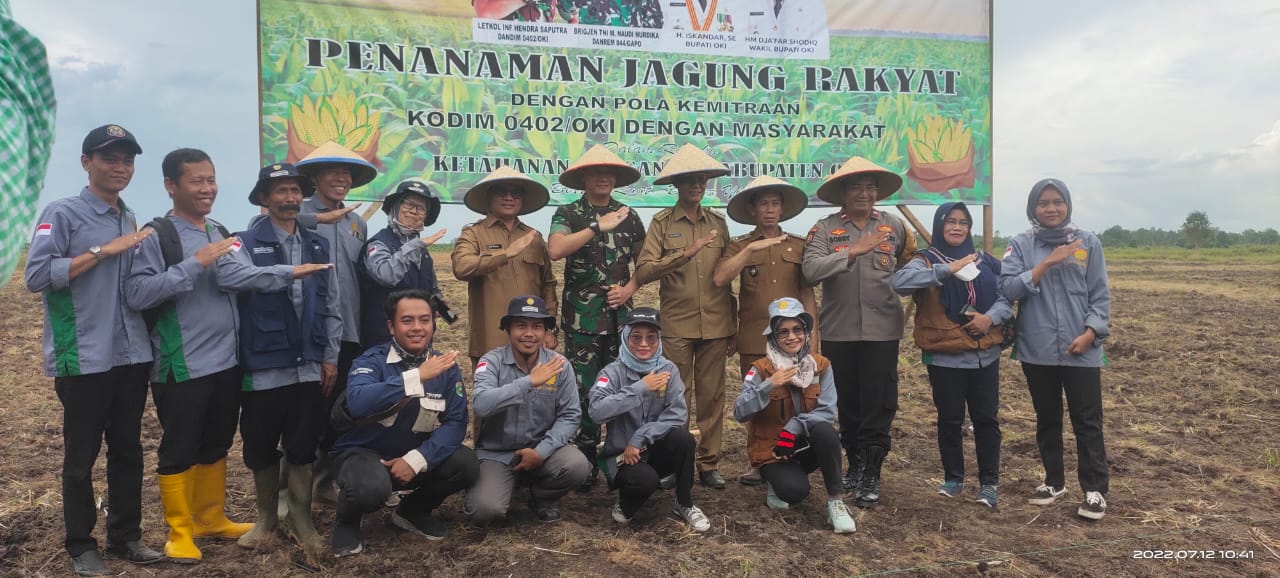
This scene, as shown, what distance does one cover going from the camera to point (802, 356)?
14.2 ft

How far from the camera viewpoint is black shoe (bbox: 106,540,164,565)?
360 cm

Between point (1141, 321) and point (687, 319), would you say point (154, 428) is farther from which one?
point (1141, 321)

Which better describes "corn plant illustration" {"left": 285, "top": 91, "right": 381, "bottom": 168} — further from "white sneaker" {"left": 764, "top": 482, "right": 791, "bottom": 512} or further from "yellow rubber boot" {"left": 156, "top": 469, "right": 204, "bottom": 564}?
"white sneaker" {"left": 764, "top": 482, "right": 791, "bottom": 512}

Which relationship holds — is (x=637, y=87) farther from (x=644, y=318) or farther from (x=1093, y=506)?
(x=1093, y=506)

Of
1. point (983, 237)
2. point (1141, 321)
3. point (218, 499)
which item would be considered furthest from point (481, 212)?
point (1141, 321)

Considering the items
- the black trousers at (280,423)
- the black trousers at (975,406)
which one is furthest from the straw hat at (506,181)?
the black trousers at (975,406)

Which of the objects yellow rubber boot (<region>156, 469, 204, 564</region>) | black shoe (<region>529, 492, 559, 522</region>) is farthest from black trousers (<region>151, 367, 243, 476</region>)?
black shoe (<region>529, 492, 559, 522</region>)

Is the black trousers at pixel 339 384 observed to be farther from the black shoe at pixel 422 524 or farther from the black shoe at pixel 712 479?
the black shoe at pixel 712 479

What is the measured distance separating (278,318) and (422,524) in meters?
1.24

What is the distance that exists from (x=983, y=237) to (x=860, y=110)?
71.1 inches

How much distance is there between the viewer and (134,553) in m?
3.62

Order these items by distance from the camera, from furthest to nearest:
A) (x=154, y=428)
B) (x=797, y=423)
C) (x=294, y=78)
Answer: (x=154, y=428) → (x=294, y=78) → (x=797, y=423)

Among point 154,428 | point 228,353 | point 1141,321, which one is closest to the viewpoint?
point 228,353

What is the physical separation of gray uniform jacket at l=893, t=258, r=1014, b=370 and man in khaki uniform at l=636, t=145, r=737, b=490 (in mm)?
1080
